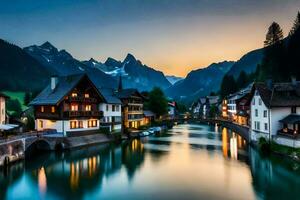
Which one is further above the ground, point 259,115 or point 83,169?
point 259,115

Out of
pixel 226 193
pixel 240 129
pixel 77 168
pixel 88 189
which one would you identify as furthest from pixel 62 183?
pixel 240 129

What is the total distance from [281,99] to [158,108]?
64833 mm

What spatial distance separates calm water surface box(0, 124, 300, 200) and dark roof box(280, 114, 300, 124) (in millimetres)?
6821

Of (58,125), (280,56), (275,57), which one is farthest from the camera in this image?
(275,57)

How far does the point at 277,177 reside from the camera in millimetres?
37062

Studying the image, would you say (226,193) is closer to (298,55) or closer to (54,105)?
(54,105)

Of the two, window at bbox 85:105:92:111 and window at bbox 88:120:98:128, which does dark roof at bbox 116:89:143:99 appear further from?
window at bbox 85:105:92:111

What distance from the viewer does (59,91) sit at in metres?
61.5

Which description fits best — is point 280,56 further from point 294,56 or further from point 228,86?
point 228,86

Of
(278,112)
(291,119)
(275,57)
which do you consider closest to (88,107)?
(278,112)

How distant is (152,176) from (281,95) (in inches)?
1130

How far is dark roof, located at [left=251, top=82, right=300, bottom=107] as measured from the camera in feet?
171

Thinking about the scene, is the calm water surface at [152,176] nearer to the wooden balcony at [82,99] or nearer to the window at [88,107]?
the wooden balcony at [82,99]

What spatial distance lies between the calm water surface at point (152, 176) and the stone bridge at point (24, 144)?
5.84ft
